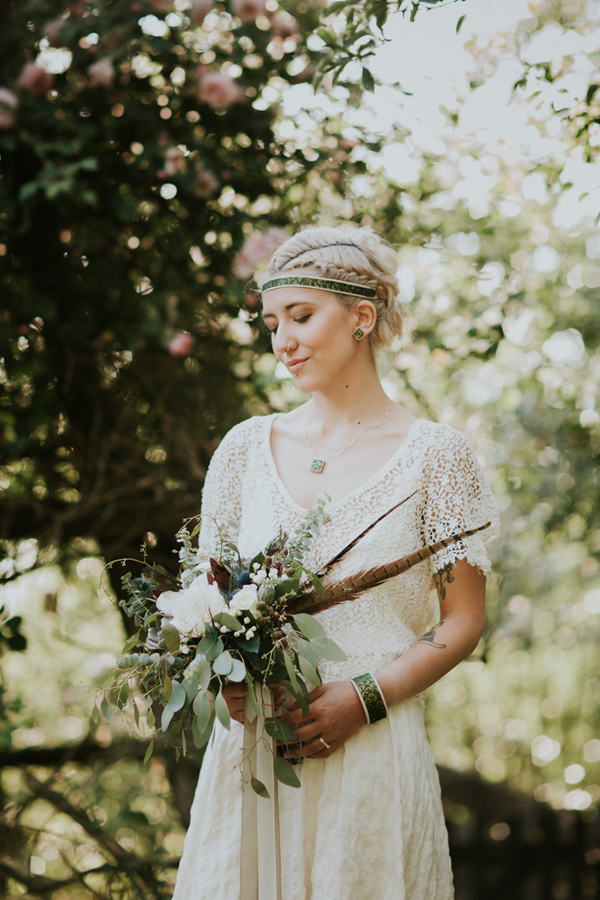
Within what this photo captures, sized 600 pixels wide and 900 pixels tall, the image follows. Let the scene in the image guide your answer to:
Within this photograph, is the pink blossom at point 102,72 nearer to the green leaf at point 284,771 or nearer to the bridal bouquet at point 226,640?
the bridal bouquet at point 226,640

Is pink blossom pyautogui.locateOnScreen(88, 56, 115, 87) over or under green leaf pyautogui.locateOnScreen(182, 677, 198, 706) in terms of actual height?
over

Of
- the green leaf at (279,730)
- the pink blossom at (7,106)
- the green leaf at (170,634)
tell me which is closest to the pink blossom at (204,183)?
the pink blossom at (7,106)

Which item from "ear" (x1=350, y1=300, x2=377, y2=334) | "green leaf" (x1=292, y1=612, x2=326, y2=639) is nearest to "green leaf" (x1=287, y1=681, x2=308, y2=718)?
"green leaf" (x1=292, y1=612, x2=326, y2=639)

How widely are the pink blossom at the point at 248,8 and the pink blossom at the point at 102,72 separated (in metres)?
0.46

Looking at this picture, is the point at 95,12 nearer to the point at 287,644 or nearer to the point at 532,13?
the point at 532,13

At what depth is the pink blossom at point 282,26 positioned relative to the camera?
8.20 ft

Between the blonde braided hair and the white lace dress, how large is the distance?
11.9 inches

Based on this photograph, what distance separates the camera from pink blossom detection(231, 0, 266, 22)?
7.98 ft

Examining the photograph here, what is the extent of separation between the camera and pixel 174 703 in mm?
1306

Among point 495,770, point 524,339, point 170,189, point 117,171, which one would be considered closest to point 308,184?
point 170,189

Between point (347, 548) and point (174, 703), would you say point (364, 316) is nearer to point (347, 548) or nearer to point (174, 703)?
point (347, 548)

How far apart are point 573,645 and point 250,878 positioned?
544cm

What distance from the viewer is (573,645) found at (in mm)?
6301

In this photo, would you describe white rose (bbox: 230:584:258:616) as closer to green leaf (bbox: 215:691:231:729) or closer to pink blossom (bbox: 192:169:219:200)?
green leaf (bbox: 215:691:231:729)
